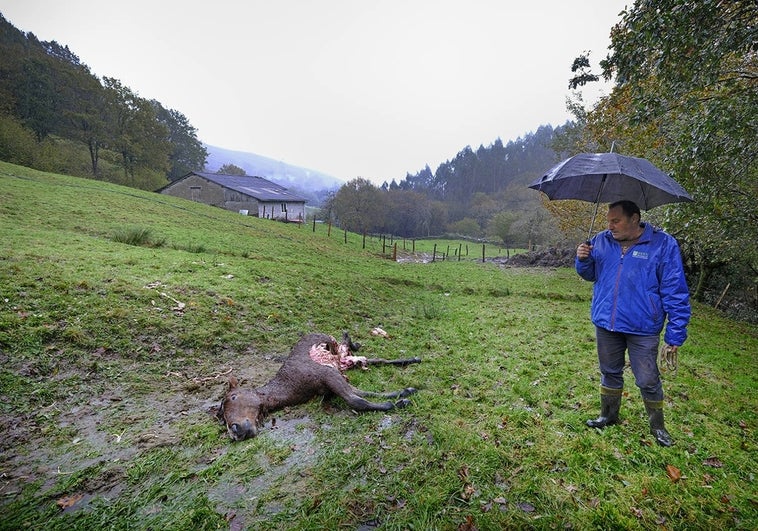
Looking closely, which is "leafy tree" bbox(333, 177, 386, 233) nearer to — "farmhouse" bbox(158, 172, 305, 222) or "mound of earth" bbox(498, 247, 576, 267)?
"farmhouse" bbox(158, 172, 305, 222)

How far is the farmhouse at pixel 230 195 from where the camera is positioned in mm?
40219

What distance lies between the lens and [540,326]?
364 inches

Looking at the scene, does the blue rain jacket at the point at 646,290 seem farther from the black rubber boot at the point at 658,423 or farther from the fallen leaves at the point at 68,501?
the fallen leaves at the point at 68,501

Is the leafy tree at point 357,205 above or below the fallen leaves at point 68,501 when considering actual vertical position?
above

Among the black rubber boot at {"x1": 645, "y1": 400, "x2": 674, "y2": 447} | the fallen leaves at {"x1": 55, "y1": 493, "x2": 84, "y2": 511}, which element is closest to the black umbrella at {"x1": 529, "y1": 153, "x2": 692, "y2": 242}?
the black rubber boot at {"x1": 645, "y1": 400, "x2": 674, "y2": 447}

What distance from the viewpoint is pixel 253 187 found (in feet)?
146

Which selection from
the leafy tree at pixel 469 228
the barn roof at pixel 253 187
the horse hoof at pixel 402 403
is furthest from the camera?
the leafy tree at pixel 469 228

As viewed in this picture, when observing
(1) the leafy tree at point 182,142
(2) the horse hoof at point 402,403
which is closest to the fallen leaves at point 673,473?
(2) the horse hoof at point 402,403

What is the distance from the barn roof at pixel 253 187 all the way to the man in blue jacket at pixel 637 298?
131 ft

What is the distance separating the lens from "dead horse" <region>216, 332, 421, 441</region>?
411cm

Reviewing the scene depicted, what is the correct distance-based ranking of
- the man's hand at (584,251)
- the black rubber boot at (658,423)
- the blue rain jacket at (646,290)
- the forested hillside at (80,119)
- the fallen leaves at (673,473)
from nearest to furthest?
the fallen leaves at (673,473) < the blue rain jacket at (646,290) < the black rubber boot at (658,423) < the man's hand at (584,251) < the forested hillside at (80,119)

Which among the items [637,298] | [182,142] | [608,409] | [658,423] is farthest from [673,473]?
[182,142]

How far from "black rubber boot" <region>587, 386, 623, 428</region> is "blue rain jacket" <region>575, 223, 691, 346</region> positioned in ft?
3.00

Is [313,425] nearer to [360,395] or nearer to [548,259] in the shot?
→ [360,395]
